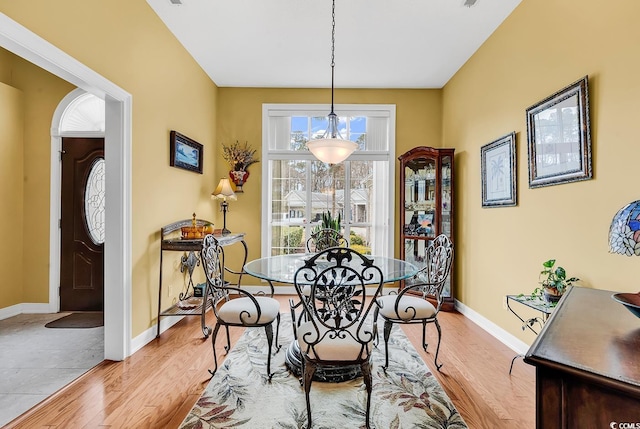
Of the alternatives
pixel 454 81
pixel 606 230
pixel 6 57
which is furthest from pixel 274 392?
pixel 6 57

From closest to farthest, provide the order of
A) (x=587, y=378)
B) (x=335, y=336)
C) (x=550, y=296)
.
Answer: (x=587, y=378)
(x=335, y=336)
(x=550, y=296)

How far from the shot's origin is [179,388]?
218 centimetres

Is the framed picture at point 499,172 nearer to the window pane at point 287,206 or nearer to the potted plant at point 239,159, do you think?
the window pane at point 287,206

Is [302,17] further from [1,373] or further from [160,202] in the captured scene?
[1,373]

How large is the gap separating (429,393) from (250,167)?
366cm

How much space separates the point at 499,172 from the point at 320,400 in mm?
2606

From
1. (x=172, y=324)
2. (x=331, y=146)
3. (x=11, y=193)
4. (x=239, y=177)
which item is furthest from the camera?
(x=239, y=177)

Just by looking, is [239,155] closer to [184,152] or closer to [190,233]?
[184,152]

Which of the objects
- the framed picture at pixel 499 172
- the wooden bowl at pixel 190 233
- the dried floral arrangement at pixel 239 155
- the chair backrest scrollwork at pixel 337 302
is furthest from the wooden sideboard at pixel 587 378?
the dried floral arrangement at pixel 239 155

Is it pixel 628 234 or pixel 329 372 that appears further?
pixel 329 372

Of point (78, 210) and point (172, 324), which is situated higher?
point (78, 210)

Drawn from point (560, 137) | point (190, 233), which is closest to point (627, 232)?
point (560, 137)

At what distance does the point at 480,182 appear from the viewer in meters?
3.53

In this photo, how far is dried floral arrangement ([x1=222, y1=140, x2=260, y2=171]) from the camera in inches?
183
